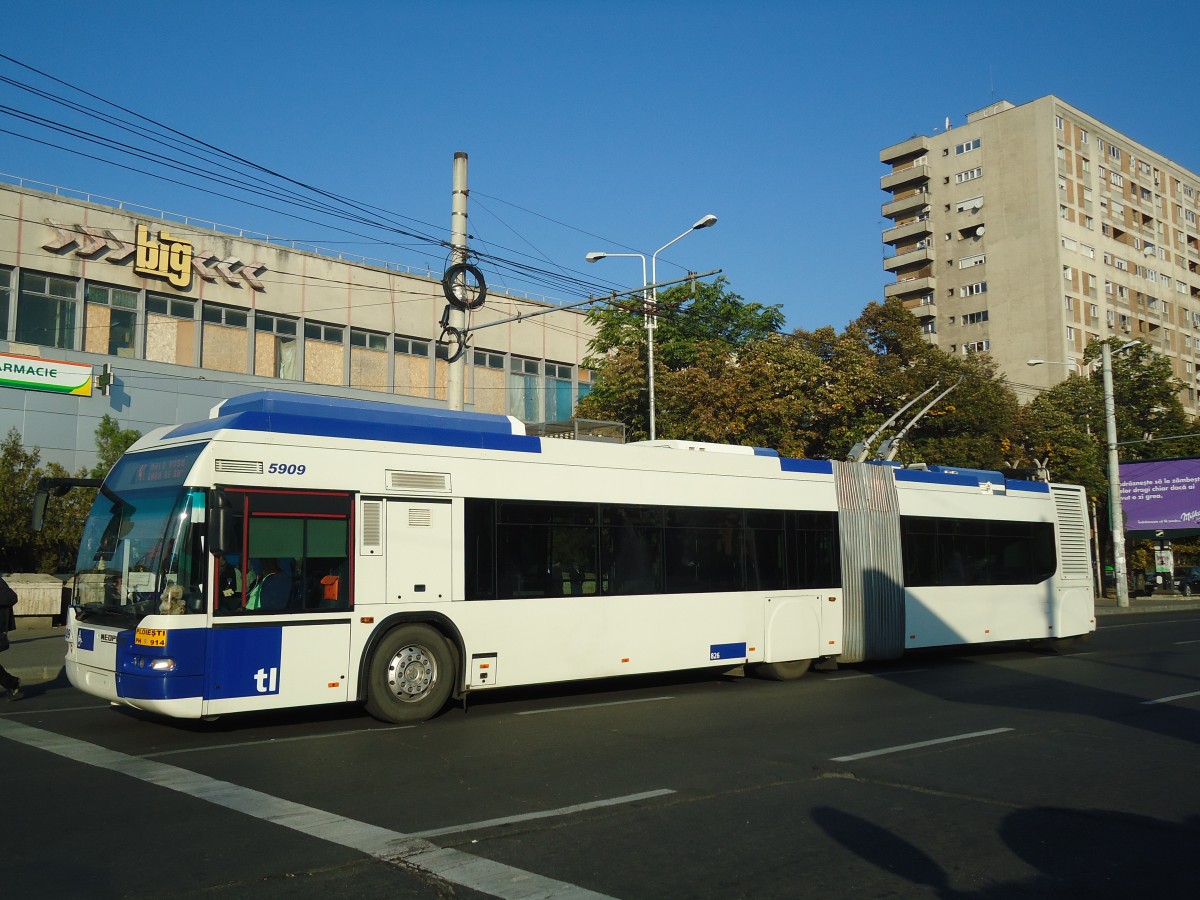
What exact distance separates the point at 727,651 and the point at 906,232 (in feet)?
254

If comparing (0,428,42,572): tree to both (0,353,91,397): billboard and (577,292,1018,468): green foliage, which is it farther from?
(577,292,1018,468): green foliage

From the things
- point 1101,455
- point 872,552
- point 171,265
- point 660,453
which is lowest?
point 872,552

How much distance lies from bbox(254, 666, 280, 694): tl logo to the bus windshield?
2.74 ft

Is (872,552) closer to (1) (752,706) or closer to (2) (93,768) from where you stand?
(1) (752,706)

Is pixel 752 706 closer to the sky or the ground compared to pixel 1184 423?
closer to the ground

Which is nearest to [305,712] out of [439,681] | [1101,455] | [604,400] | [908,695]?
[439,681]

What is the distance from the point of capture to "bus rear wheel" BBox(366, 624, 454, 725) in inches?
424

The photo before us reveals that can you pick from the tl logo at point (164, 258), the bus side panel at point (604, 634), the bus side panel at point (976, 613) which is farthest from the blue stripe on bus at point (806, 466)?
the tl logo at point (164, 258)

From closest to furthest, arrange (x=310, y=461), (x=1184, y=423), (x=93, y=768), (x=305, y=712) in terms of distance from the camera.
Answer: (x=93, y=768), (x=310, y=461), (x=305, y=712), (x=1184, y=423)

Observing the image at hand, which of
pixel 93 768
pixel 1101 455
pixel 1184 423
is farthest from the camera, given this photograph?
pixel 1184 423

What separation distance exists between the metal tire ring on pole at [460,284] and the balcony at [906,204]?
2864 inches

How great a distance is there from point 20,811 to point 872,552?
12.4m

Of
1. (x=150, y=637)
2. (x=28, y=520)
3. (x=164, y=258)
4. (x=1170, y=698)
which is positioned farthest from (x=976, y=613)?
(x=164, y=258)

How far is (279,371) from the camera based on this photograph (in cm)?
3688
